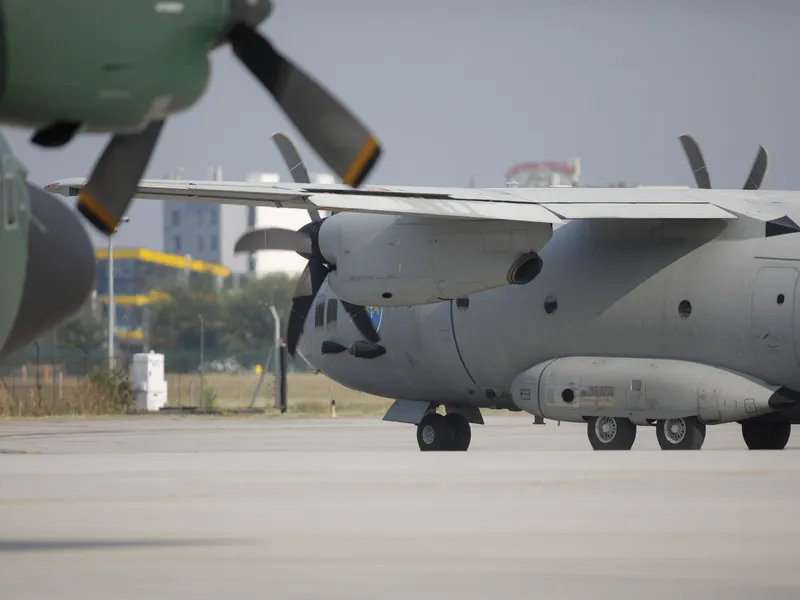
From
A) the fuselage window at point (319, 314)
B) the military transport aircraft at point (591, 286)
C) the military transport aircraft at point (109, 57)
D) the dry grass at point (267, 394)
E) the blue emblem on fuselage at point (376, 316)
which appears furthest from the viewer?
the dry grass at point (267, 394)

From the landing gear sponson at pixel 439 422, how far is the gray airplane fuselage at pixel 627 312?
15.3 inches

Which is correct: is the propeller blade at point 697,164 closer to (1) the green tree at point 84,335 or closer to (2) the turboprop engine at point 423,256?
(2) the turboprop engine at point 423,256

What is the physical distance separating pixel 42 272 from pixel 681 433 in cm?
1448

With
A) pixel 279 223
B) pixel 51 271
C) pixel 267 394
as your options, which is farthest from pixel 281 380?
pixel 279 223

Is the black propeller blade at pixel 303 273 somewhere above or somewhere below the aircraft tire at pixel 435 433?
above

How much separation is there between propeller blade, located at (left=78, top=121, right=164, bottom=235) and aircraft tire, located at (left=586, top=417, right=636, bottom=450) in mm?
15386

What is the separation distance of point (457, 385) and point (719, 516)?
12.9 meters

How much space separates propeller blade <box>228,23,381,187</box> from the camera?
9820mm

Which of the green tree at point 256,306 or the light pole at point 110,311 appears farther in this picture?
the green tree at point 256,306

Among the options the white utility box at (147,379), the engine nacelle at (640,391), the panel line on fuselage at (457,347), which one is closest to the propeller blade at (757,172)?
the engine nacelle at (640,391)

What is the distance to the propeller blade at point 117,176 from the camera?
10.1 meters

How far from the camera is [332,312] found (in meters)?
27.9

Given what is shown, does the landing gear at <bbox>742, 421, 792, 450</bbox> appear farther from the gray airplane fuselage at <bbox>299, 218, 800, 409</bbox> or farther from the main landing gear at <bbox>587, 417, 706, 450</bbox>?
the gray airplane fuselage at <bbox>299, 218, 800, 409</bbox>

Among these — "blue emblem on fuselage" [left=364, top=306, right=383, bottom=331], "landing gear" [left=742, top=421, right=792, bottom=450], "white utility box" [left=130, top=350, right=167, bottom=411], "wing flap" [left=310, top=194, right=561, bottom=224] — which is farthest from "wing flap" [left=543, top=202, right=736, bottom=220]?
"white utility box" [left=130, top=350, right=167, bottom=411]
